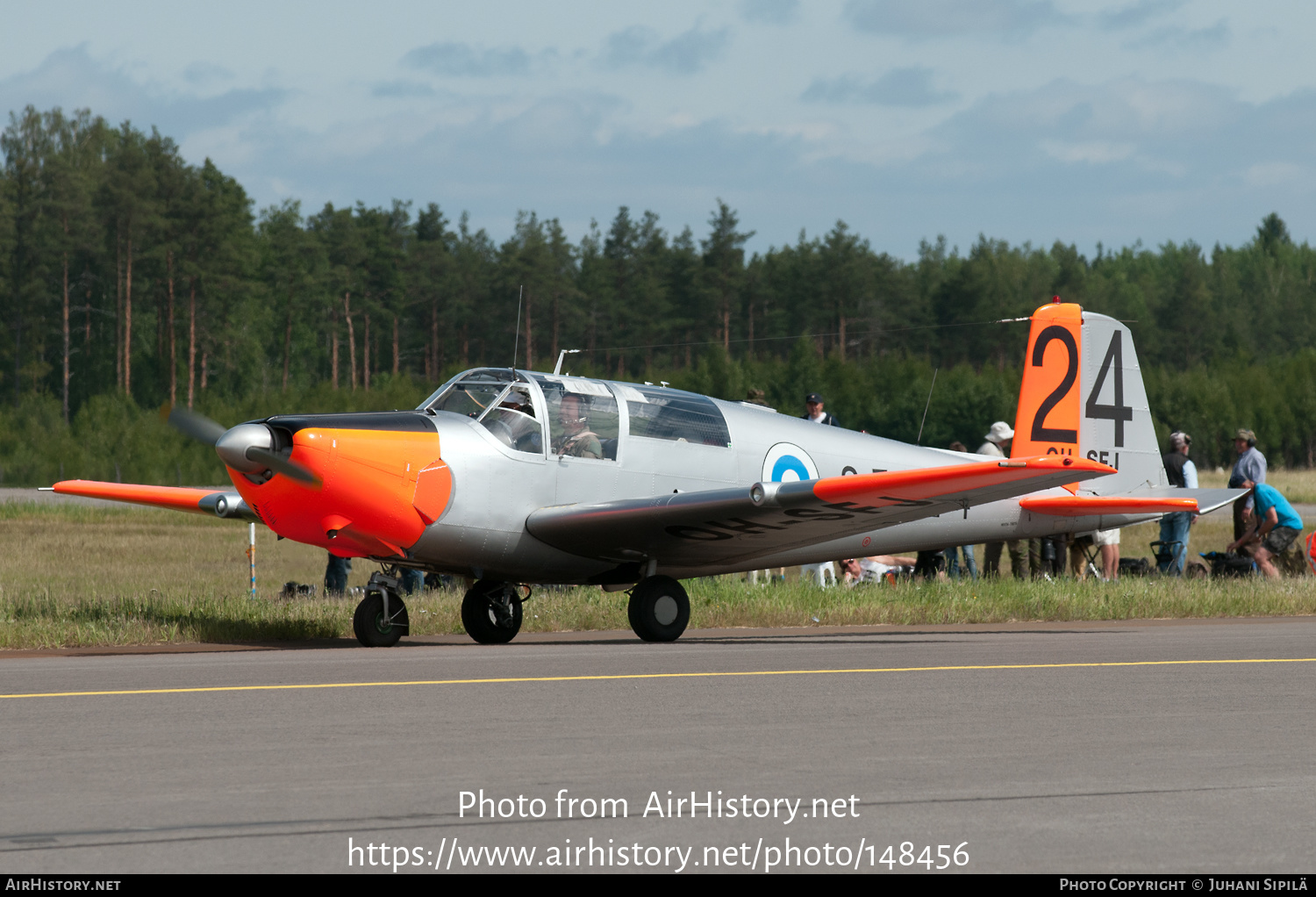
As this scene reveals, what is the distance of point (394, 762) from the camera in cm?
636

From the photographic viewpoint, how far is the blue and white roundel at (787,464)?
1390cm

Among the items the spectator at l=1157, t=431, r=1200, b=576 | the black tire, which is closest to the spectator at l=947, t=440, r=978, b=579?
the spectator at l=1157, t=431, r=1200, b=576

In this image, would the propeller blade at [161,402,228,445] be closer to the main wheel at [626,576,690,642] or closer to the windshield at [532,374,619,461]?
the windshield at [532,374,619,461]

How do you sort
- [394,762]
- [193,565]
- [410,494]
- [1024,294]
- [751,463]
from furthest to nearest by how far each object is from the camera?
[1024,294] → [193,565] → [751,463] → [410,494] → [394,762]

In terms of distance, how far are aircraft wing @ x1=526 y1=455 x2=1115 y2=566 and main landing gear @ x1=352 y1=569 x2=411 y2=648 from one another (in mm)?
1250

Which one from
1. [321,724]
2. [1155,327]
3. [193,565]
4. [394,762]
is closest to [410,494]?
[321,724]

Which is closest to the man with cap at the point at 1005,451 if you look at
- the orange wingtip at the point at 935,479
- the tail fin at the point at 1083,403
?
the tail fin at the point at 1083,403

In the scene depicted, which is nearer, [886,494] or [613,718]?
[613,718]

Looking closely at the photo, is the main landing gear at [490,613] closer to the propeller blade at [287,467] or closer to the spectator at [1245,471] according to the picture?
the propeller blade at [287,467]

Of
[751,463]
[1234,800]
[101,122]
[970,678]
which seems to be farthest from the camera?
[101,122]

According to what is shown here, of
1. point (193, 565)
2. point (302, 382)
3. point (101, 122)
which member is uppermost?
point (101, 122)

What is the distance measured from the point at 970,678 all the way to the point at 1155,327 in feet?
446

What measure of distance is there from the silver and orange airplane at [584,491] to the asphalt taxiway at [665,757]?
1310 mm
